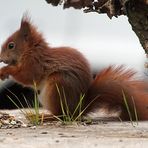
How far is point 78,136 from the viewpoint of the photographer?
389 cm

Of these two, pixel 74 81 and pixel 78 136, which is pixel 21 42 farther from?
pixel 78 136

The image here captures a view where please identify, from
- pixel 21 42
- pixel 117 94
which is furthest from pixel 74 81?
pixel 21 42

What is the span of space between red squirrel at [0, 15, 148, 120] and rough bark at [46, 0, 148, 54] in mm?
1138

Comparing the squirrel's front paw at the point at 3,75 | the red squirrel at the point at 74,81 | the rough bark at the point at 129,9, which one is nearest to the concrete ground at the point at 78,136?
the red squirrel at the point at 74,81

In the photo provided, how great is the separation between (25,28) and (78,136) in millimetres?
2079

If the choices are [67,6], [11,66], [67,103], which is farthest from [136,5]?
[11,66]

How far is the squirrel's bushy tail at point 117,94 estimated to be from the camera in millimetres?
5309

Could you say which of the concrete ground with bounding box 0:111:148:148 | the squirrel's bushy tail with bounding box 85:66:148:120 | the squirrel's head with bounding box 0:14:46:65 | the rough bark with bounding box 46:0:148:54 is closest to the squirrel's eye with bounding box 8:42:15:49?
the squirrel's head with bounding box 0:14:46:65

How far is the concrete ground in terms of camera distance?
349 cm

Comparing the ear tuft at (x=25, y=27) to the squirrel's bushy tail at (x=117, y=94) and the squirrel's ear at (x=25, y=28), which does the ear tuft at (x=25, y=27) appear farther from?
the squirrel's bushy tail at (x=117, y=94)

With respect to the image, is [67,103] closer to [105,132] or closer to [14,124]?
[14,124]

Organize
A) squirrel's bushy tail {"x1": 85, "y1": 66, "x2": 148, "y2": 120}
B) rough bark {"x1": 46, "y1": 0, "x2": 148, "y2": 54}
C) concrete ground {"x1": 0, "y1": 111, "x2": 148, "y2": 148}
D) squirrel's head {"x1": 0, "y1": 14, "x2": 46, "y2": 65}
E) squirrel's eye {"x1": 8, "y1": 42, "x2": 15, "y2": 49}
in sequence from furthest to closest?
squirrel's eye {"x1": 8, "y1": 42, "x2": 15, "y2": 49}, squirrel's head {"x1": 0, "y1": 14, "x2": 46, "y2": 65}, squirrel's bushy tail {"x1": 85, "y1": 66, "x2": 148, "y2": 120}, rough bark {"x1": 46, "y1": 0, "x2": 148, "y2": 54}, concrete ground {"x1": 0, "y1": 111, "x2": 148, "y2": 148}

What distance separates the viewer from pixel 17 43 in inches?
229

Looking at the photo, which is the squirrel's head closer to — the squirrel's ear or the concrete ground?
the squirrel's ear
